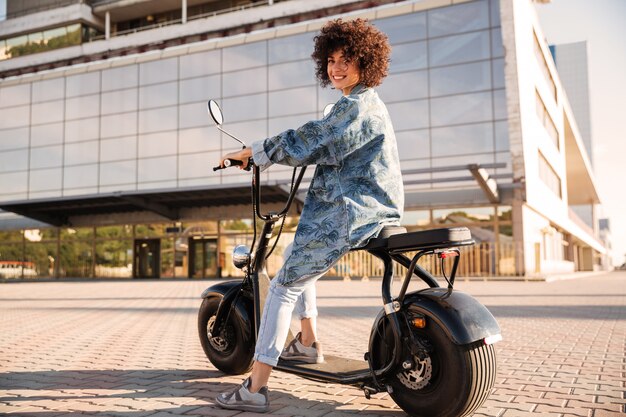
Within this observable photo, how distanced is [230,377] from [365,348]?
1648 millimetres

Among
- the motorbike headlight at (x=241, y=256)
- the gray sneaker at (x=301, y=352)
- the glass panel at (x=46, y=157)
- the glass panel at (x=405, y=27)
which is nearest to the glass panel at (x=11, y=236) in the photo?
the glass panel at (x=46, y=157)

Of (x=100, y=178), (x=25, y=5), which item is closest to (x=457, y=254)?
(x=100, y=178)

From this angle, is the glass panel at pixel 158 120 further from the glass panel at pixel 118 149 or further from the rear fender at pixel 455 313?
the rear fender at pixel 455 313

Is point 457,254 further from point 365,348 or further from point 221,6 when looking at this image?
point 221,6

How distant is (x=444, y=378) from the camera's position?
108 inches

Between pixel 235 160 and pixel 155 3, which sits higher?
pixel 155 3

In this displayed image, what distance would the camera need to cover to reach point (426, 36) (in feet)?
82.9

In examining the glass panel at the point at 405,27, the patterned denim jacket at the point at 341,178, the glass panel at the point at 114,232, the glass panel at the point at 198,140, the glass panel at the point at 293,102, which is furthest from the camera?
the glass panel at the point at 114,232

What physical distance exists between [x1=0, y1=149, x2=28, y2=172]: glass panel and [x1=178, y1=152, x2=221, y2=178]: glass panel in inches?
388

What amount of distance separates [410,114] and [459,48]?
3.29 meters

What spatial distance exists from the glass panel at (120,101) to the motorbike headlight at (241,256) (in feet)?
A: 93.2

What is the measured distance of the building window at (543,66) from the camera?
31.0m

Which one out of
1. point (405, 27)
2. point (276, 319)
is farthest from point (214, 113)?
point (405, 27)

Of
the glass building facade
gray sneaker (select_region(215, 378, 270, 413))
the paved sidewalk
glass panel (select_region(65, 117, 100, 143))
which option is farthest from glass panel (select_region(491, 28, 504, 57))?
gray sneaker (select_region(215, 378, 270, 413))
